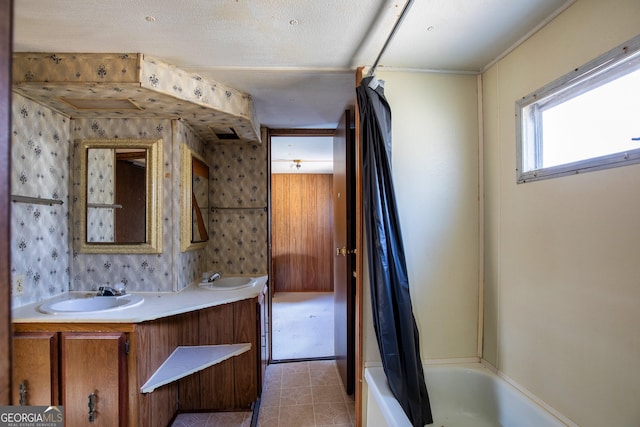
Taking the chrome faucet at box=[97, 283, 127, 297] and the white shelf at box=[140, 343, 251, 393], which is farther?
the chrome faucet at box=[97, 283, 127, 297]

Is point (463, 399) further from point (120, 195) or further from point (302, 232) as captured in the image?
point (302, 232)

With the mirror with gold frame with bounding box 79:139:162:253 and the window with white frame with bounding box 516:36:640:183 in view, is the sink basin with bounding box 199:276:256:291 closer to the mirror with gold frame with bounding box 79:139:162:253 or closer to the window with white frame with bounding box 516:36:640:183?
the mirror with gold frame with bounding box 79:139:162:253

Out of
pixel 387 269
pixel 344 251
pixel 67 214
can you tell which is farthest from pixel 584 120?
pixel 67 214

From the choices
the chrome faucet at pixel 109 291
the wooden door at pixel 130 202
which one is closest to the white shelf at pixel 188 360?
the chrome faucet at pixel 109 291

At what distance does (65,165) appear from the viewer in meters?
1.81

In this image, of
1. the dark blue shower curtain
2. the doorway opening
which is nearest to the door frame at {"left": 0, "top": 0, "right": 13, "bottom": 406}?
the dark blue shower curtain

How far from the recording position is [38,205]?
1626 millimetres

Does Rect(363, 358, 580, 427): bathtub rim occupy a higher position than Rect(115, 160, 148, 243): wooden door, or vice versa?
Rect(115, 160, 148, 243): wooden door

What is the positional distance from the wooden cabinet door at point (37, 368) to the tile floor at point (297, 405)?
83cm

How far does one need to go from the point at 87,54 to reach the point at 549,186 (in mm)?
2418

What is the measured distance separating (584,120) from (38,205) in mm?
2870

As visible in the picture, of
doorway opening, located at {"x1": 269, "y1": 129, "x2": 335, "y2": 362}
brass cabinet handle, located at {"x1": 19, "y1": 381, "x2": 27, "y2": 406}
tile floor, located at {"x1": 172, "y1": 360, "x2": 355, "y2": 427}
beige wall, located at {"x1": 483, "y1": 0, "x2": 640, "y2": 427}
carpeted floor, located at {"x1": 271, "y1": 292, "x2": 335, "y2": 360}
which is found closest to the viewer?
beige wall, located at {"x1": 483, "y1": 0, "x2": 640, "y2": 427}

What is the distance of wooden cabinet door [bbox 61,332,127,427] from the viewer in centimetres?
139

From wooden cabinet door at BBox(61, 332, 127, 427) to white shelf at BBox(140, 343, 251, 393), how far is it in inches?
5.9
